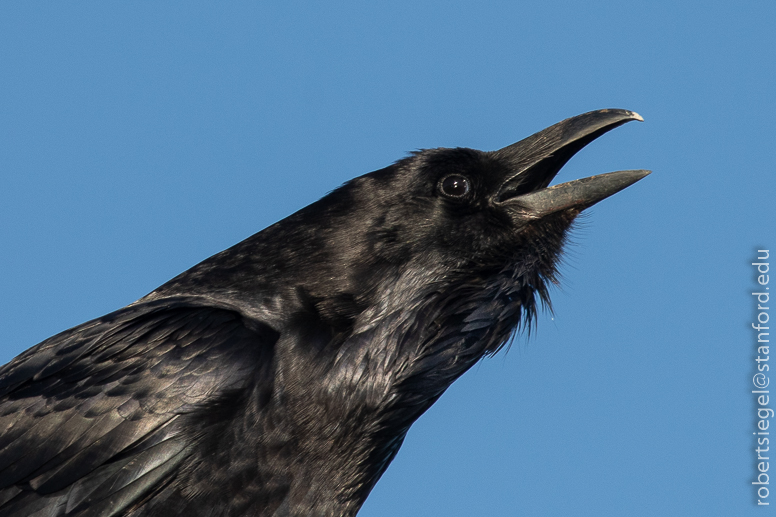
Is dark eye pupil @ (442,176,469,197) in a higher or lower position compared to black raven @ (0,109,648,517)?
higher

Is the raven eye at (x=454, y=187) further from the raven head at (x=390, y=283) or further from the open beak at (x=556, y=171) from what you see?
the open beak at (x=556, y=171)

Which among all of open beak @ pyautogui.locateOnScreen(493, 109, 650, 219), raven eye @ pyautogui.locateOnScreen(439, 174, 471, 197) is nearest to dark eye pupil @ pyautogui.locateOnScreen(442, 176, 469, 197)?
raven eye @ pyautogui.locateOnScreen(439, 174, 471, 197)

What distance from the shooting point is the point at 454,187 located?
220 inches

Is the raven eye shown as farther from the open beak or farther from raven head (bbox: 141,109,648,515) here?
the open beak

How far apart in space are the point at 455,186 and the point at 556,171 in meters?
0.64

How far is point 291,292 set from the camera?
5.38 m

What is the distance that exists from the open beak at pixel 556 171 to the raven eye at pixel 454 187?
0.20 m

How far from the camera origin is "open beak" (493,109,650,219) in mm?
5494

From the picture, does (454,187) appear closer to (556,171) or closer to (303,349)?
(556,171)

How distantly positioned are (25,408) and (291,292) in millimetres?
1410

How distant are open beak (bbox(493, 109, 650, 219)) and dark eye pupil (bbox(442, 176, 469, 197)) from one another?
0.20 m

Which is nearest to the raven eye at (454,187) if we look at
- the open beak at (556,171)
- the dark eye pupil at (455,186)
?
the dark eye pupil at (455,186)

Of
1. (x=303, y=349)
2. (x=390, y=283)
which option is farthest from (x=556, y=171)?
(x=303, y=349)

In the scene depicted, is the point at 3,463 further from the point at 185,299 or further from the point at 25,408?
the point at 185,299
